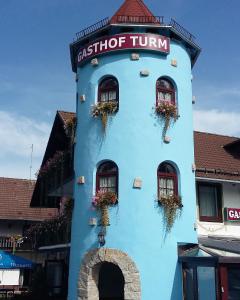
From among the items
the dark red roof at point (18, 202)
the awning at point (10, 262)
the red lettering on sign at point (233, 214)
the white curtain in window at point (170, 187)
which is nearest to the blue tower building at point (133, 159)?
the white curtain in window at point (170, 187)

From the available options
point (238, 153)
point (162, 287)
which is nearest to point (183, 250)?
point (162, 287)

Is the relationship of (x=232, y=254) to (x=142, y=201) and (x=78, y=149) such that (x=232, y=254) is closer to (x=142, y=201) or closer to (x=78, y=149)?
(x=142, y=201)

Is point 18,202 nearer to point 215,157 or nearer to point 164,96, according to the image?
point 215,157

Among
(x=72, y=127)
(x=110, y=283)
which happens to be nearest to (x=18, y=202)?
(x=110, y=283)

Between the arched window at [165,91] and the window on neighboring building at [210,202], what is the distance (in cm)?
397

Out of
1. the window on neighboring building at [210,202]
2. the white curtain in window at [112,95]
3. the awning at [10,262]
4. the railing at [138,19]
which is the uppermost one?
the railing at [138,19]

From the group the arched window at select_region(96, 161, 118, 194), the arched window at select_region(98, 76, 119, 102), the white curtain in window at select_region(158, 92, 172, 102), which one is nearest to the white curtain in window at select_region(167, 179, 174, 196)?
the arched window at select_region(96, 161, 118, 194)

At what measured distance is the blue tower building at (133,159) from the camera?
50.3 ft

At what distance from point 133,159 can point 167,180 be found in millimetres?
1537

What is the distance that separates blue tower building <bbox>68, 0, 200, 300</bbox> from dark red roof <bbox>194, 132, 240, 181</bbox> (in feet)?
7.24

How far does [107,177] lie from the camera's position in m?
16.3

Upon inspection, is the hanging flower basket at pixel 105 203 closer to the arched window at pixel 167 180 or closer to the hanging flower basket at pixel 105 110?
the arched window at pixel 167 180

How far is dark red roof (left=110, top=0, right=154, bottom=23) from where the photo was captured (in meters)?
18.6

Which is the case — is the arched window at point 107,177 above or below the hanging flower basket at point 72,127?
below
